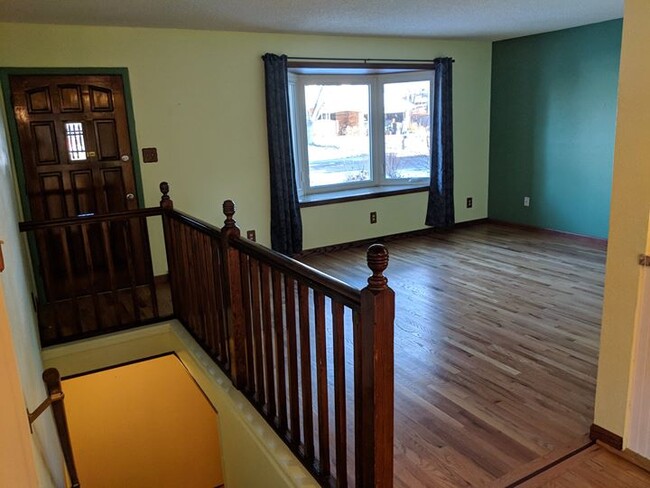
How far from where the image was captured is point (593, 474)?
80.4 inches

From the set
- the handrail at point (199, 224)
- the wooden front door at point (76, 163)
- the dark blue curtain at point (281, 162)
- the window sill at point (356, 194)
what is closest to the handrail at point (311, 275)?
the handrail at point (199, 224)

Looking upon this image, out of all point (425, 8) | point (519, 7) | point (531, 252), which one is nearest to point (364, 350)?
point (425, 8)

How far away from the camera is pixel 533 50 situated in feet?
18.7

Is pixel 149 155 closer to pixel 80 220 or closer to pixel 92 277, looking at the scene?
pixel 80 220

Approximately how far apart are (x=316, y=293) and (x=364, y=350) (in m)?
0.31

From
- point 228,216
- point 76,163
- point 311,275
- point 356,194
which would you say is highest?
point 76,163

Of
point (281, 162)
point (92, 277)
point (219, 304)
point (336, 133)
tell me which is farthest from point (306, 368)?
point (336, 133)

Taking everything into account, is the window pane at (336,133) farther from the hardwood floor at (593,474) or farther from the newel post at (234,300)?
the hardwood floor at (593,474)

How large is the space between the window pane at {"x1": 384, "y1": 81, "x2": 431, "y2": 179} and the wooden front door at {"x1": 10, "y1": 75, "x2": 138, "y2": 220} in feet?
9.97

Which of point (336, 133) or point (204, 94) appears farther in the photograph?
point (336, 133)

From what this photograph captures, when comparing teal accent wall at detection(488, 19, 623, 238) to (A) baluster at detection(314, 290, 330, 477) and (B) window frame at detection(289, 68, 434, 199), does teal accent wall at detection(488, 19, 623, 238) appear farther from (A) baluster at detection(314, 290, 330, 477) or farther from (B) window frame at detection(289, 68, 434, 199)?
(A) baluster at detection(314, 290, 330, 477)

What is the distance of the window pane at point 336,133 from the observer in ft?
18.3

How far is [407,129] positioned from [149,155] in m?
3.08

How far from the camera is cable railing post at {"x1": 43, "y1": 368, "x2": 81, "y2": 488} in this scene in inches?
63.6
